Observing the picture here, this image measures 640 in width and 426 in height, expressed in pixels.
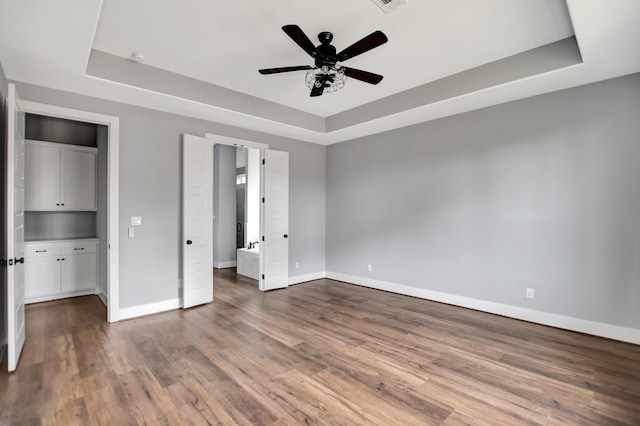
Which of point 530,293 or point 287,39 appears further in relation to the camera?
point 530,293

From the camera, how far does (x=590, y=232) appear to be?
339cm

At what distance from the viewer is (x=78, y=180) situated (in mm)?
5059

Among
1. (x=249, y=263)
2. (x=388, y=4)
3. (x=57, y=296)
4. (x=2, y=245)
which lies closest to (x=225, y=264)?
(x=249, y=263)

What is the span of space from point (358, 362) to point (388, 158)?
11.5ft

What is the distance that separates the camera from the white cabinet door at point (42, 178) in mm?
4637

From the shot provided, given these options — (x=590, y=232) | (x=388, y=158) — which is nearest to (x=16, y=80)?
(x=388, y=158)

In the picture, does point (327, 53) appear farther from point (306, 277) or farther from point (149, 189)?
point (306, 277)

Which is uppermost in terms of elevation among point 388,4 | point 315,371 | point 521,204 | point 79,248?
point 388,4

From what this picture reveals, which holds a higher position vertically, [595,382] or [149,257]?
[149,257]

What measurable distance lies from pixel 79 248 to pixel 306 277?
3836 mm

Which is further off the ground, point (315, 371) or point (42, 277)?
point (42, 277)

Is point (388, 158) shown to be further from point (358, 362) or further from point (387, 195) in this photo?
point (358, 362)

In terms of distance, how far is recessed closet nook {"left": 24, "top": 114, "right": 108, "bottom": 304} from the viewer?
15.2 ft

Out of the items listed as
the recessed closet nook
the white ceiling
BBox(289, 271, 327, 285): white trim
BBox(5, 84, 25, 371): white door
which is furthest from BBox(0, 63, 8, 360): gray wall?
BBox(289, 271, 327, 285): white trim
